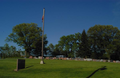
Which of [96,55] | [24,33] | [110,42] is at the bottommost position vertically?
[96,55]

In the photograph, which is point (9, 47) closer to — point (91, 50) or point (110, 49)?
point (91, 50)

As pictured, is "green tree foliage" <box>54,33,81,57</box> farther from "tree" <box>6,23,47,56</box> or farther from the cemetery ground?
the cemetery ground

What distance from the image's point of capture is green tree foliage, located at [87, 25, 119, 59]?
65.9 metres

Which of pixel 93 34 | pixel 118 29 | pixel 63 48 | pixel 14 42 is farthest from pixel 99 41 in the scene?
pixel 14 42

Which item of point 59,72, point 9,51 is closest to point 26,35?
point 9,51

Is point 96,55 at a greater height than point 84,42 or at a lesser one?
lesser

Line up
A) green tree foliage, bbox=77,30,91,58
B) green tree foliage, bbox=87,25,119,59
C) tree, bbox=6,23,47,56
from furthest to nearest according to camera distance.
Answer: green tree foliage, bbox=77,30,91,58
green tree foliage, bbox=87,25,119,59
tree, bbox=6,23,47,56

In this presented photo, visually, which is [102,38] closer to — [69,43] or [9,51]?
[69,43]

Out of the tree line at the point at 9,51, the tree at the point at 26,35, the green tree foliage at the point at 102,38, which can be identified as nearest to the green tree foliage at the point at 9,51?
the tree line at the point at 9,51

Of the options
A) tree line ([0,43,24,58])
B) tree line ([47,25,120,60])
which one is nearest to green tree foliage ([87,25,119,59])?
tree line ([47,25,120,60])

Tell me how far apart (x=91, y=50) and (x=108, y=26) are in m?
14.3

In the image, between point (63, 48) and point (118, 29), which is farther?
point (63, 48)

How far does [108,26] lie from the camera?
220ft

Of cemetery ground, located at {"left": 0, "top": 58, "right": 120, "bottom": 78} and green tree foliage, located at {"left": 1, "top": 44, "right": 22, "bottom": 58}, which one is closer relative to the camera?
cemetery ground, located at {"left": 0, "top": 58, "right": 120, "bottom": 78}
